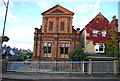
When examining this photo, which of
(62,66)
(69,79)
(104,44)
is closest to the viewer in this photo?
(69,79)

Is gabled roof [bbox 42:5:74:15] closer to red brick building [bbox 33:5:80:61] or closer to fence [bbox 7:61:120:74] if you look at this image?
red brick building [bbox 33:5:80:61]

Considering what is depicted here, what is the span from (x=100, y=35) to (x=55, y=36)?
9.15m

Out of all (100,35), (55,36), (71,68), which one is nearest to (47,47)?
(55,36)

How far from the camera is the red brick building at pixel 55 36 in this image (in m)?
19.0

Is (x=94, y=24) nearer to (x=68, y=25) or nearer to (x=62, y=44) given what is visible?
(x=68, y=25)

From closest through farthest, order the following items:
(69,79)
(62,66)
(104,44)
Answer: (69,79), (62,66), (104,44)

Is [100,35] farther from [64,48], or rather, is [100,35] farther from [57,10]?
[57,10]

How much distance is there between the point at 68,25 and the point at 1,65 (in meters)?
13.7

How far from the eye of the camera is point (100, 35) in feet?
62.1

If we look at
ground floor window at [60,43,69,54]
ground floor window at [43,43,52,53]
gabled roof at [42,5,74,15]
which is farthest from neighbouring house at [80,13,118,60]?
ground floor window at [43,43,52,53]

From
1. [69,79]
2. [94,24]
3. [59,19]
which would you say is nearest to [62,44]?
[59,19]

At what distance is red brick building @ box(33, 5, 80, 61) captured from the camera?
747 inches

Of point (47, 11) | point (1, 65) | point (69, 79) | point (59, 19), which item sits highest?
point (47, 11)

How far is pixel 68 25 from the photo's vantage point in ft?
64.7
